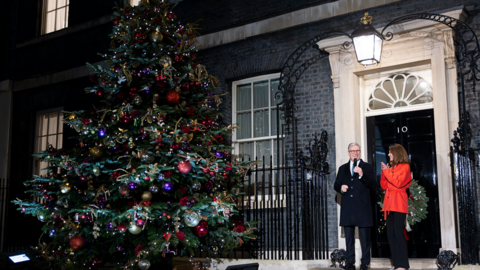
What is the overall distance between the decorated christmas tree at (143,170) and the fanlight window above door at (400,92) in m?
2.70

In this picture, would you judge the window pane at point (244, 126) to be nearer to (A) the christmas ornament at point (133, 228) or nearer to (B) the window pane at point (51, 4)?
(A) the christmas ornament at point (133, 228)

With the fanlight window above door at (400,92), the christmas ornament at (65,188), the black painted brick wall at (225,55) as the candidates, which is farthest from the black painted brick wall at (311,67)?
the christmas ornament at (65,188)

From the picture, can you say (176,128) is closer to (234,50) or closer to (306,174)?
(306,174)

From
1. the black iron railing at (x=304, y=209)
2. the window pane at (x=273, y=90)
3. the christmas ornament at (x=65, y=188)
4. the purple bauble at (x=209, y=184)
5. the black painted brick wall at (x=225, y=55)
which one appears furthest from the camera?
the window pane at (x=273, y=90)


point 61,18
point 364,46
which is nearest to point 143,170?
point 364,46

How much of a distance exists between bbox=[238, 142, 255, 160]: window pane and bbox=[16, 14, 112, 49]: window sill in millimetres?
4575

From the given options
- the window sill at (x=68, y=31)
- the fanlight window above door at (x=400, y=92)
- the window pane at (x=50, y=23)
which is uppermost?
the window pane at (x=50, y=23)

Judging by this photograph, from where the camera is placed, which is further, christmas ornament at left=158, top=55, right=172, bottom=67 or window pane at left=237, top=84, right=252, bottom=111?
window pane at left=237, top=84, right=252, bottom=111

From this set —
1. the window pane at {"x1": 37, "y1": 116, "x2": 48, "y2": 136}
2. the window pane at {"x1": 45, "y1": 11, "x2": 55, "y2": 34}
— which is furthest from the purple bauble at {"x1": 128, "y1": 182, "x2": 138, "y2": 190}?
the window pane at {"x1": 45, "y1": 11, "x2": 55, "y2": 34}

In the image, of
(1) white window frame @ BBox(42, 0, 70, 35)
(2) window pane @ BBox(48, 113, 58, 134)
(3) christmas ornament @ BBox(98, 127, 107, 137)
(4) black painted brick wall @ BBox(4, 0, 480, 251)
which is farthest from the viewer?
(1) white window frame @ BBox(42, 0, 70, 35)

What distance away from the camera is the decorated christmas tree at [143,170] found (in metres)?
6.98

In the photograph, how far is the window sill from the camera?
486 inches

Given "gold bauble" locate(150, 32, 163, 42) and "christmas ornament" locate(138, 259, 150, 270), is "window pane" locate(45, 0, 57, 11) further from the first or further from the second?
"christmas ornament" locate(138, 259, 150, 270)

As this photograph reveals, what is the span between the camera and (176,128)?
282 inches
